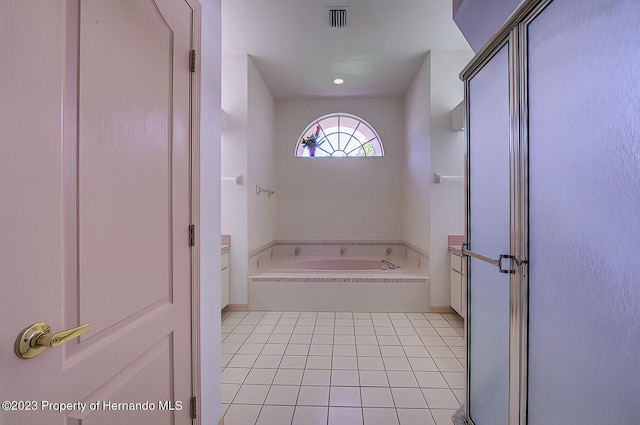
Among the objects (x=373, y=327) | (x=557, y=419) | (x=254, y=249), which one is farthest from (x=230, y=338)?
(x=557, y=419)

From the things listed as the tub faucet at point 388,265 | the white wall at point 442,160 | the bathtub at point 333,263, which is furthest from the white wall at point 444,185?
the bathtub at point 333,263

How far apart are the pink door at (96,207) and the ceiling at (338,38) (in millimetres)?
1802

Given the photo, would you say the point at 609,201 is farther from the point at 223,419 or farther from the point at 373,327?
the point at 373,327

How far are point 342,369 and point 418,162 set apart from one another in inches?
108

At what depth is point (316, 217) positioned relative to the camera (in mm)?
4938

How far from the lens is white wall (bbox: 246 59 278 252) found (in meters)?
3.59

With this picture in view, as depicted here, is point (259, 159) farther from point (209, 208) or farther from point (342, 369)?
point (342, 369)

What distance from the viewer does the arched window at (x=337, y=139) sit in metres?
4.92

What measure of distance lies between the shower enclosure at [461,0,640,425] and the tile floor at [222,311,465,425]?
1.98 ft

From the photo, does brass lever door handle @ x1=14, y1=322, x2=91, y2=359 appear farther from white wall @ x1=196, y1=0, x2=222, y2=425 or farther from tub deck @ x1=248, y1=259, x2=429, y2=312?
tub deck @ x1=248, y1=259, x2=429, y2=312

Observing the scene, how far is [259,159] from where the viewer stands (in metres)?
3.98

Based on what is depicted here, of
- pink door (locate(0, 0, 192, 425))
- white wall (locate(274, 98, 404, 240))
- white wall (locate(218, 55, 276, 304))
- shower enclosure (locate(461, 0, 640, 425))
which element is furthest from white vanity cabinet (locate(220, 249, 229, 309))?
shower enclosure (locate(461, 0, 640, 425))

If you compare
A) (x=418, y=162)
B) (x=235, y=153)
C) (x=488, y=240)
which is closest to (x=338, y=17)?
(x=235, y=153)

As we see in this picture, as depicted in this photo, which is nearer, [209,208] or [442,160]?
[209,208]
